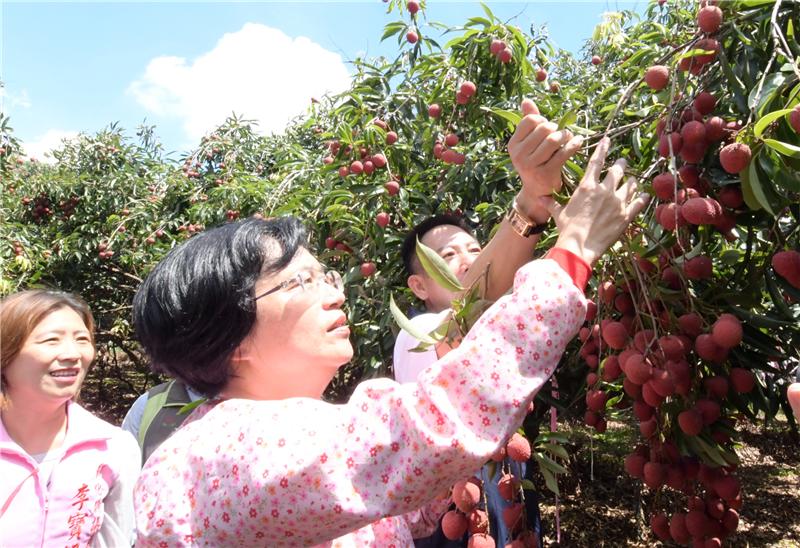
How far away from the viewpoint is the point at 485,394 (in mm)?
684

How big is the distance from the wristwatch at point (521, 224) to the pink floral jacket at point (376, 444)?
0.33 metres

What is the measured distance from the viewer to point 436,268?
943 mm

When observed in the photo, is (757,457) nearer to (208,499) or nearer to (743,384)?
(743,384)

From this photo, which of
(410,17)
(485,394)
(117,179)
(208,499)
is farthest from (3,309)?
(117,179)

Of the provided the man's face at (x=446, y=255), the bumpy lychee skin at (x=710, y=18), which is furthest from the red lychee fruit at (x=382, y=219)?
the bumpy lychee skin at (x=710, y=18)

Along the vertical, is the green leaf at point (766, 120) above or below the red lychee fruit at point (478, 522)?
above

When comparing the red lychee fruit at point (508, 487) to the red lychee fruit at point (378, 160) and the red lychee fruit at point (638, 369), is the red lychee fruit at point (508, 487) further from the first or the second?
the red lychee fruit at point (378, 160)

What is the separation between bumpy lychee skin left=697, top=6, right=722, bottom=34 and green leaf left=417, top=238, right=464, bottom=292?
0.63 meters

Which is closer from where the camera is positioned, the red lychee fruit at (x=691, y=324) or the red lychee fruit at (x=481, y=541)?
the red lychee fruit at (x=691, y=324)

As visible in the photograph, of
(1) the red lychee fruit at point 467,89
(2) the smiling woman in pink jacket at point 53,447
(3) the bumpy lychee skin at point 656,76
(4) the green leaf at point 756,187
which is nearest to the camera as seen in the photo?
(4) the green leaf at point 756,187

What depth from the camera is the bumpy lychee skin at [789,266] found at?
102 cm

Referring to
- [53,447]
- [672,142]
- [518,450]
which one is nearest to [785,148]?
[672,142]

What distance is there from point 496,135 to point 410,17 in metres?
0.87

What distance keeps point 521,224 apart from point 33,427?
1.39 m
